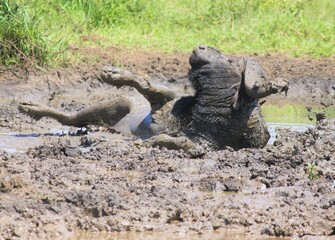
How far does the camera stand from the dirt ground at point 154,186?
518cm

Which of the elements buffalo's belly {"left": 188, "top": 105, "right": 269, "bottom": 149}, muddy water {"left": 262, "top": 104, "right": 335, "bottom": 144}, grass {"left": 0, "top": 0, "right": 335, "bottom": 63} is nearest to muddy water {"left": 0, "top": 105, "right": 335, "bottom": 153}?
muddy water {"left": 262, "top": 104, "right": 335, "bottom": 144}

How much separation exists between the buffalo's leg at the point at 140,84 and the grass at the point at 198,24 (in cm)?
448

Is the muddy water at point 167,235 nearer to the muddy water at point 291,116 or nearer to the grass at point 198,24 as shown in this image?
the muddy water at point 291,116

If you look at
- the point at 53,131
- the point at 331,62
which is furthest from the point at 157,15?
the point at 53,131

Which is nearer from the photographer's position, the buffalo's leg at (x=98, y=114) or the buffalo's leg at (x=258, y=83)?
the buffalo's leg at (x=258, y=83)

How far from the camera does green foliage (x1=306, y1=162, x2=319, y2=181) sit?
6.39 meters

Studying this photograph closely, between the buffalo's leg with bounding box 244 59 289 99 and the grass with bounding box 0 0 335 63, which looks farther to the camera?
the grass with bounding box 0 0 335 63

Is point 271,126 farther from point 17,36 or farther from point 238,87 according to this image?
point 17,36

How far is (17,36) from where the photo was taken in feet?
36.0

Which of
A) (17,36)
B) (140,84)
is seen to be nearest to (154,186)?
(140,84)

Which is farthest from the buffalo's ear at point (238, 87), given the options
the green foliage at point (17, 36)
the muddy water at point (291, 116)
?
the green foliage at point (17, 36)

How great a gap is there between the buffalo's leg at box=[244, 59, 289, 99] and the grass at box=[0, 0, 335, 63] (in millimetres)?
5248

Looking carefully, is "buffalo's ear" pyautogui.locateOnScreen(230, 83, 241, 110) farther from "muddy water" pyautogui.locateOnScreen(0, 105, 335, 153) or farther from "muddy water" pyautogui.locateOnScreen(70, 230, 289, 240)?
"muddy water" pyautogui.locateOnScreen(70, 230, 289, 240)

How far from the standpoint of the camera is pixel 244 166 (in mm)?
6762
